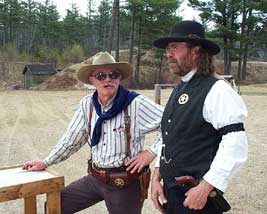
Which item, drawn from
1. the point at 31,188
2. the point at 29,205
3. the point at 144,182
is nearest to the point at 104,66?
the point at 144,182

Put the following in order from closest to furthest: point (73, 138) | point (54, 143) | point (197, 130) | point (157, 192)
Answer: point (197, 130) → point (157, 192) → point (73, 138) → point (54, 143)

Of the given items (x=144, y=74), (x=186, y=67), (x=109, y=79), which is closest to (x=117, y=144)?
(x=109, y=79)

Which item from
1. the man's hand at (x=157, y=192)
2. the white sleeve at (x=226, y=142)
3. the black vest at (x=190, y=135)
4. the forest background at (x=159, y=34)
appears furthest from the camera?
the forest background at (x=159, y=34)

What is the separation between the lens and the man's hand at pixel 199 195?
6.20ft

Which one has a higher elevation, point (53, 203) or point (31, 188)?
point (31, 188)

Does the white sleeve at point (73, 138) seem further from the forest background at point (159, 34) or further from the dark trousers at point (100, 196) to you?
the forest background at point (159, 34)

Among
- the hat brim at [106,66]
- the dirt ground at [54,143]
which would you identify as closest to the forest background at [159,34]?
the dirt ground at [54,143]

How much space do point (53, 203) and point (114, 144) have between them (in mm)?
505

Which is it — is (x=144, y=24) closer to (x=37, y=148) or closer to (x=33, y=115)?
(x=33, y=115)

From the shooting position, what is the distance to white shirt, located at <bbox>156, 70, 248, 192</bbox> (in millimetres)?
1852

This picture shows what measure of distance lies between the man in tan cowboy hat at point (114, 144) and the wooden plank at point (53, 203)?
4.0 inches

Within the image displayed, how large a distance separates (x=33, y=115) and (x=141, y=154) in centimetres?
1100

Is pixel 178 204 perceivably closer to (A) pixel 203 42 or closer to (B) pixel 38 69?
(A) pixel 203 42

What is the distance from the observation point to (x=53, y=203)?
99.1 inches
